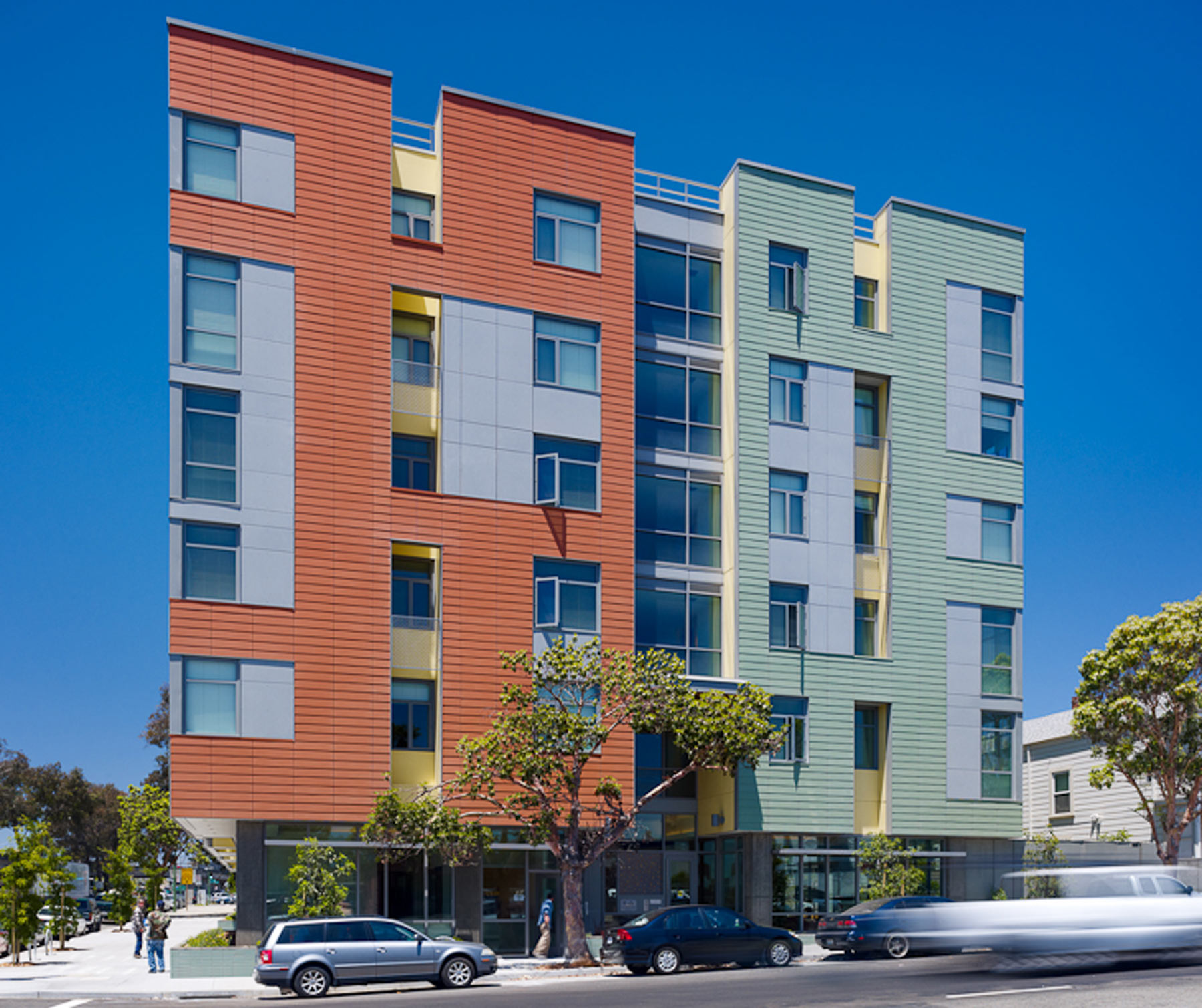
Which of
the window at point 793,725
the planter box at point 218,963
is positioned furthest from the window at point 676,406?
the planter box at point 218,963

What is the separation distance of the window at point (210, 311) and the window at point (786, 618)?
17.5 metres

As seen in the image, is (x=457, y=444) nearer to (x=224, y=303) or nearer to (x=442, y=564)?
(x=442, y=564)

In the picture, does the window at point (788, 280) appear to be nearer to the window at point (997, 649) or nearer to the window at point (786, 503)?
the window at point (786, 503)

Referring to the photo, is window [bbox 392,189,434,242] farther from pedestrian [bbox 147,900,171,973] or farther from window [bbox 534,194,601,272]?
pedestrian [bbox 147,900,171,973]

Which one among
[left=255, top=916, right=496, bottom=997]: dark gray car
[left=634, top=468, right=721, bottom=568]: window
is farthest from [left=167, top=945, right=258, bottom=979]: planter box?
[left=634, top=468, right=721, bottom=568]: window

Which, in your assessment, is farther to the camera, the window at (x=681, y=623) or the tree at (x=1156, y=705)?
the tree at (x=1156, y=705)

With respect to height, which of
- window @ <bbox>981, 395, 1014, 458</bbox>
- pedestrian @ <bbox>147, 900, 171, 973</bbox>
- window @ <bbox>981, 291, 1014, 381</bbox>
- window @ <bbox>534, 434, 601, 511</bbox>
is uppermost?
window @ <bbox>981, 291, 1014, 381</bbox>

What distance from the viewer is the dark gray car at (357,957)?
27906 millimetres

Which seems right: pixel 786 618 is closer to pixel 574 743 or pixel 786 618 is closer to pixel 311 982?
pixel 574 743

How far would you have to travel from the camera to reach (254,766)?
34.2 meters

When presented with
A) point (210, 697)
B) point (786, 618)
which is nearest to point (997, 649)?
point (786, 618)

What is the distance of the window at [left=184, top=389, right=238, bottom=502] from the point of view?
3503 centimetres

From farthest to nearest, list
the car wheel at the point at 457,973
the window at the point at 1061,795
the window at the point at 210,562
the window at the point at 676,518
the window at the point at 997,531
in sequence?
the window at the point at 1061,795, the window at the point at 997,531, the window at the point at 676,518, the window at the point at 210,562, the car wheel at the point at 457,973

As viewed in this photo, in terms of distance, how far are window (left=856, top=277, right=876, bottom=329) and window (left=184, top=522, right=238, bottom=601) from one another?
21.9 metres
